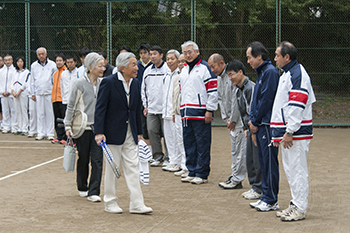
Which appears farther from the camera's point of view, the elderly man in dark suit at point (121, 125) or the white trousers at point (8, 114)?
the white trousers at point (8, 114)

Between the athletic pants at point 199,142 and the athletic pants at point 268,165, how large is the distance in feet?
5.62

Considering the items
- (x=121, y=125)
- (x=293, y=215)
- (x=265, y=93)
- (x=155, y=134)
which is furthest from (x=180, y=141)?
(x=293, y=215)

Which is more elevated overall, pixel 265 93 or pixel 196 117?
pixel 265 93

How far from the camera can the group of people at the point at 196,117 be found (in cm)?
530

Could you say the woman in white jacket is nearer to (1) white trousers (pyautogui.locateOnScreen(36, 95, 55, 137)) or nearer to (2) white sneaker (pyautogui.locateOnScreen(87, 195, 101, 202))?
(1) white trousers (pyautogui.locateOnScreen(36, 95, 55, 137))

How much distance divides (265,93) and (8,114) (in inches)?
413

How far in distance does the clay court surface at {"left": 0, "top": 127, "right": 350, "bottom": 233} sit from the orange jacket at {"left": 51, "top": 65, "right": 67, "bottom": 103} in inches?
115

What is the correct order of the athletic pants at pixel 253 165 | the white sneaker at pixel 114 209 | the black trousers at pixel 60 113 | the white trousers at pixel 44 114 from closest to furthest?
the white sneaker at pixel 114 209, the athletic pants at pixel 253 165, the black trousers at pixel 60 113, the white trousers at pixel 44 114

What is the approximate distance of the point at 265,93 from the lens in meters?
5.70

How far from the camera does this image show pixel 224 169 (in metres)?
8.61

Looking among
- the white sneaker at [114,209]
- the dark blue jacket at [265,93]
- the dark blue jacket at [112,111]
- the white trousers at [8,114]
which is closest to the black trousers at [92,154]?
the white sneaker at [114,209]

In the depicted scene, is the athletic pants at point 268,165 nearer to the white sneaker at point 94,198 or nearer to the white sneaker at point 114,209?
the white sneaker at point 114,209

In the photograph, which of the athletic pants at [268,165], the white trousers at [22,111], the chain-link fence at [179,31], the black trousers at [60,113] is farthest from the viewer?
the chain-link fence at [179,31]

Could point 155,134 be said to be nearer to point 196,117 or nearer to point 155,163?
point 155,163
